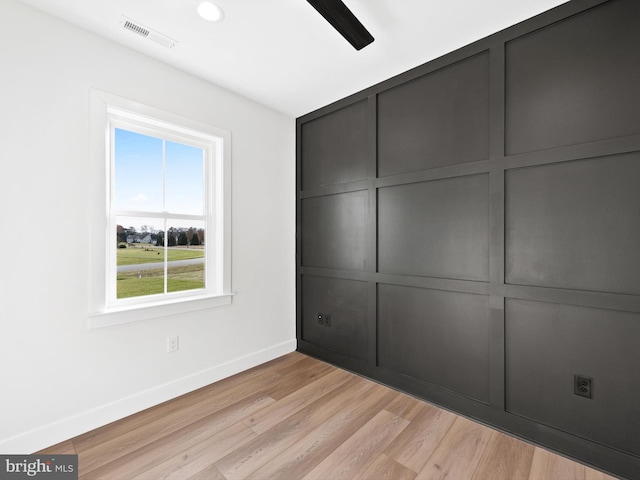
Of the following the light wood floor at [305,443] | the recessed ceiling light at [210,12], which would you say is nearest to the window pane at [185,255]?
the light wood floor at [305,443]

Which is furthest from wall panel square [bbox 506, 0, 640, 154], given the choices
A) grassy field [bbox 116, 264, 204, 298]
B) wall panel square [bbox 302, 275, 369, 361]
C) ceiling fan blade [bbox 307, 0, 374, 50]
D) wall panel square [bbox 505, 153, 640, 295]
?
grassy field [bbox 116, 264, 204, 298]

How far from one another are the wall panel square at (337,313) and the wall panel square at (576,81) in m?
1.76

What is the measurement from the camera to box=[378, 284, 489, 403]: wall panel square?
215 centimetres

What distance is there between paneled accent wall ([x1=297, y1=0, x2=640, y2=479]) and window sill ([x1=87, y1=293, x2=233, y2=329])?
1.29 m

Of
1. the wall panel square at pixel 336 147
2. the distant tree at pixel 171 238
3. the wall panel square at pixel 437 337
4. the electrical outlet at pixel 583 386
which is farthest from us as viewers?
the wall panel square at pixel 336 147

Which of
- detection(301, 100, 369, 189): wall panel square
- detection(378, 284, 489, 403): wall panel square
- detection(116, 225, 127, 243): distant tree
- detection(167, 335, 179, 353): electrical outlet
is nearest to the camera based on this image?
detection(378, 284, 489, 403): wall panel square

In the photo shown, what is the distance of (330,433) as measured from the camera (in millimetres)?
2004

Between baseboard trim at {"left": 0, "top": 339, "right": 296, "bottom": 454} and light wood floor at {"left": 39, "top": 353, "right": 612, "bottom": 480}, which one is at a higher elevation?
baseboard trim at {"left": 0, "top": 339, "right": 296, "bottom": 454}

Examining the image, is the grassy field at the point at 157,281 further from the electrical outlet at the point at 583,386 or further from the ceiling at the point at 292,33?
the electrical outlet at the point at 583,386

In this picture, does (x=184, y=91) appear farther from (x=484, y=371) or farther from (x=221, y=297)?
(x=484, y=371)

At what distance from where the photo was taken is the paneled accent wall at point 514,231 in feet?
5.44

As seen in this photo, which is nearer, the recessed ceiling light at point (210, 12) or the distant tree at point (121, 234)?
the recessed ceiling light at point (210, 12)

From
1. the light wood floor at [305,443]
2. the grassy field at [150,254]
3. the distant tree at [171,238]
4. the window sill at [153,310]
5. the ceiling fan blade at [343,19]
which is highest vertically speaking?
the ceiling fan blade at [343,19]

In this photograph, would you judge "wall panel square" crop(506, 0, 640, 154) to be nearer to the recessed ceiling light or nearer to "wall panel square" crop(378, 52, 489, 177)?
"wall panel square" crop(378, 52, 489, 177)
